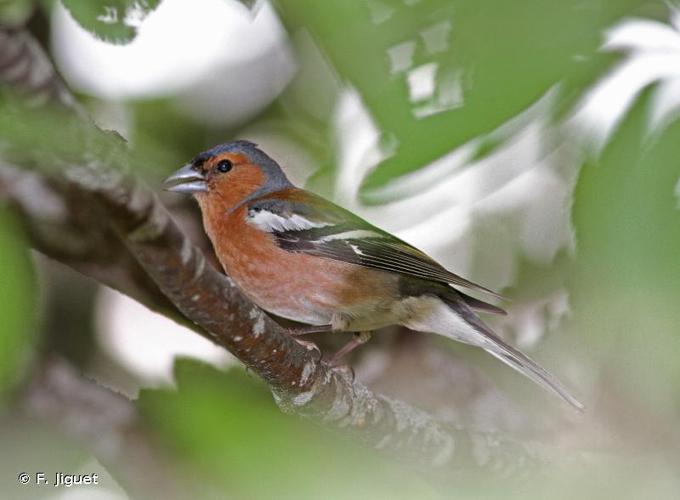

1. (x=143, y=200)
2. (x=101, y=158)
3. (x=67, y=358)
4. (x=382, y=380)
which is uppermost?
(x=101, y=158)

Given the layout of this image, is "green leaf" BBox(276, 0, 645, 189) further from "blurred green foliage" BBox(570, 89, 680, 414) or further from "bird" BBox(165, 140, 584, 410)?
"bird" BBox(165, 140, 584, 410)

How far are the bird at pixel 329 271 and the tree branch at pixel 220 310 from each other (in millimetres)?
362

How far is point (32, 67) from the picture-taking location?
0.91 meters

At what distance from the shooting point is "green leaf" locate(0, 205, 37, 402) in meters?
0.81

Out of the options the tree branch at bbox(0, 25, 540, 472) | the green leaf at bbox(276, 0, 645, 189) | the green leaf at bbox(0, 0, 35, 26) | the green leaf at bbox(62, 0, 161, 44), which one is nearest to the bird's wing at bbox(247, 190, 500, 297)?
the tree branch at bbox(0, 25, 540, 472)

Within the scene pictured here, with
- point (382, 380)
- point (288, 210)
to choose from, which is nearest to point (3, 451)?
point (288, 210)

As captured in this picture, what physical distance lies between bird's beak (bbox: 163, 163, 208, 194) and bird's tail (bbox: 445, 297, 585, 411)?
1291 mm

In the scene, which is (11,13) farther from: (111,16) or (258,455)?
(258,455)

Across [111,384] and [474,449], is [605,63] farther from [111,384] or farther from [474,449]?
[111,384]

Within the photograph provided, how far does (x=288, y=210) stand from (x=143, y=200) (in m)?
2.51

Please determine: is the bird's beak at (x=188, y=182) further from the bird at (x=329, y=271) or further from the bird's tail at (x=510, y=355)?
the bird's tail at (x=510, y=355)

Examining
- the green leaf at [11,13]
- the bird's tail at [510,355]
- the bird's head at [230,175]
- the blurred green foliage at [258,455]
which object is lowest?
the bird's tail at [510,355]

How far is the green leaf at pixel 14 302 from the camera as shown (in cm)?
81

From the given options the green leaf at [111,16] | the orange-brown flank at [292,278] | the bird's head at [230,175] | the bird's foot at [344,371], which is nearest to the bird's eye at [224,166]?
the bird's head at [230,175]
